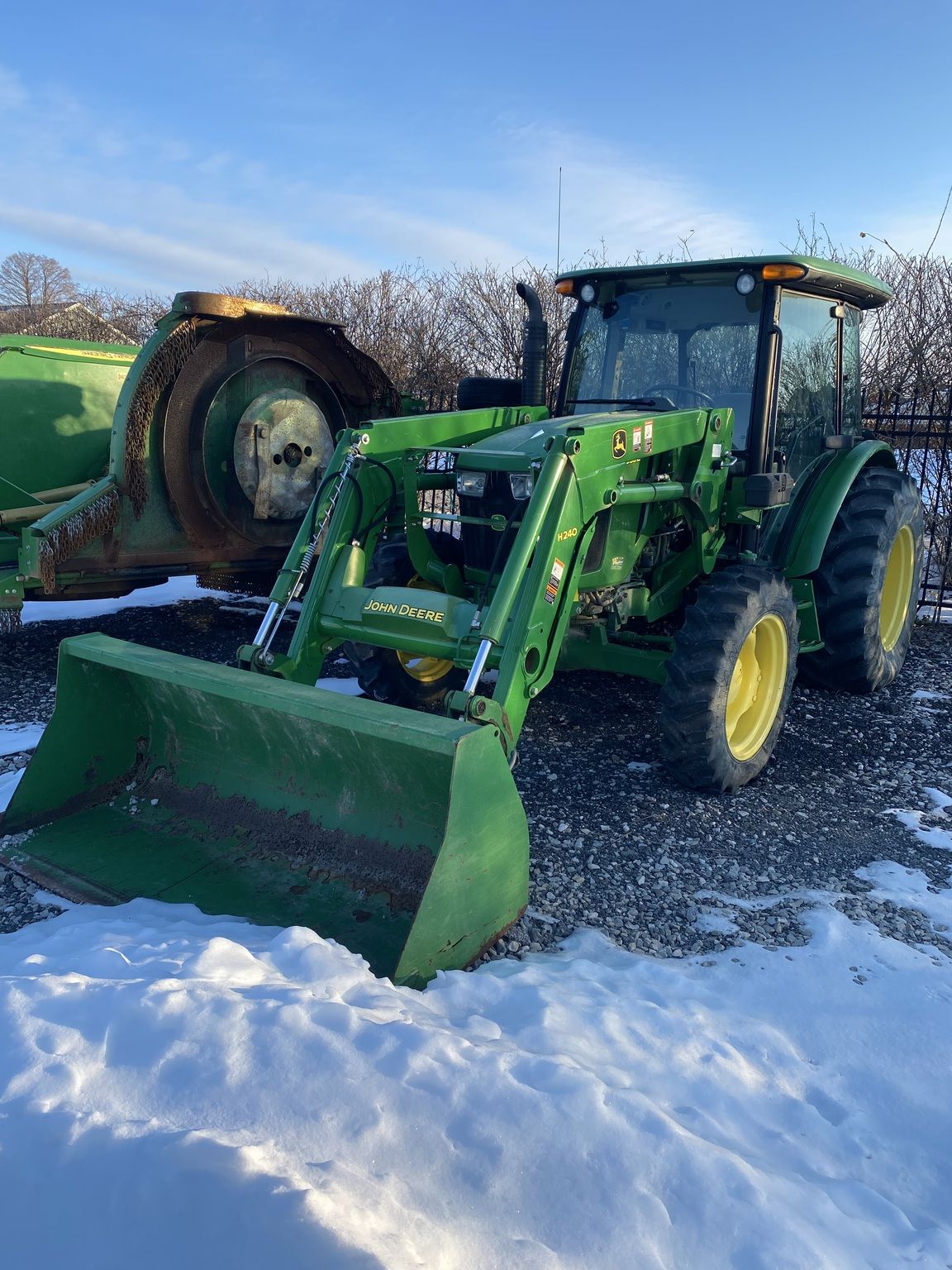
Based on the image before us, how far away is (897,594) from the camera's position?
22.4ft

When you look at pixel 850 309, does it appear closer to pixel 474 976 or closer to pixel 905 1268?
pixel 474 976

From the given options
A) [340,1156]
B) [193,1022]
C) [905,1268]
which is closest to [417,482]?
[193,1022]

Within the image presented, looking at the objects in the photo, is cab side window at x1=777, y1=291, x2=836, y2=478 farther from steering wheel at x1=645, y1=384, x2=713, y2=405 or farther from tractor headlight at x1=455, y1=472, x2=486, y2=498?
tractor headlight at x1=455, y1=472, x2=486, y2=498

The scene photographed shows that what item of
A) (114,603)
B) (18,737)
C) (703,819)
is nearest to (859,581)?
(703,819)

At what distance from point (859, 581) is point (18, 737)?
186 inches

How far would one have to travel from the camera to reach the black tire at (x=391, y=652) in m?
5.16

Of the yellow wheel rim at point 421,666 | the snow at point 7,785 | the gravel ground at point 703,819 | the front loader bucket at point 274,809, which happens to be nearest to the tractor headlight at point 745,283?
the yellow wheel rim at point 421,666

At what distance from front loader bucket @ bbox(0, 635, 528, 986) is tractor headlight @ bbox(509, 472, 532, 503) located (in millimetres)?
1397

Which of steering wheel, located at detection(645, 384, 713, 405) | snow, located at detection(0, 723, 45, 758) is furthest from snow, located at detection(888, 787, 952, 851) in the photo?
snow, located at detection(0, 723, 45, 758)

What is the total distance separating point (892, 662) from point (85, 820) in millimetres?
4882

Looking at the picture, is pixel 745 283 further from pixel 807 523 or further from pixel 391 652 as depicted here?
pixel 391 652

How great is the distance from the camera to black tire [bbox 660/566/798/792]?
4.34m

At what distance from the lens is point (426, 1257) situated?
→ 1.73 metres

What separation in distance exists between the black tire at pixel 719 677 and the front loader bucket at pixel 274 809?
1373 mm
